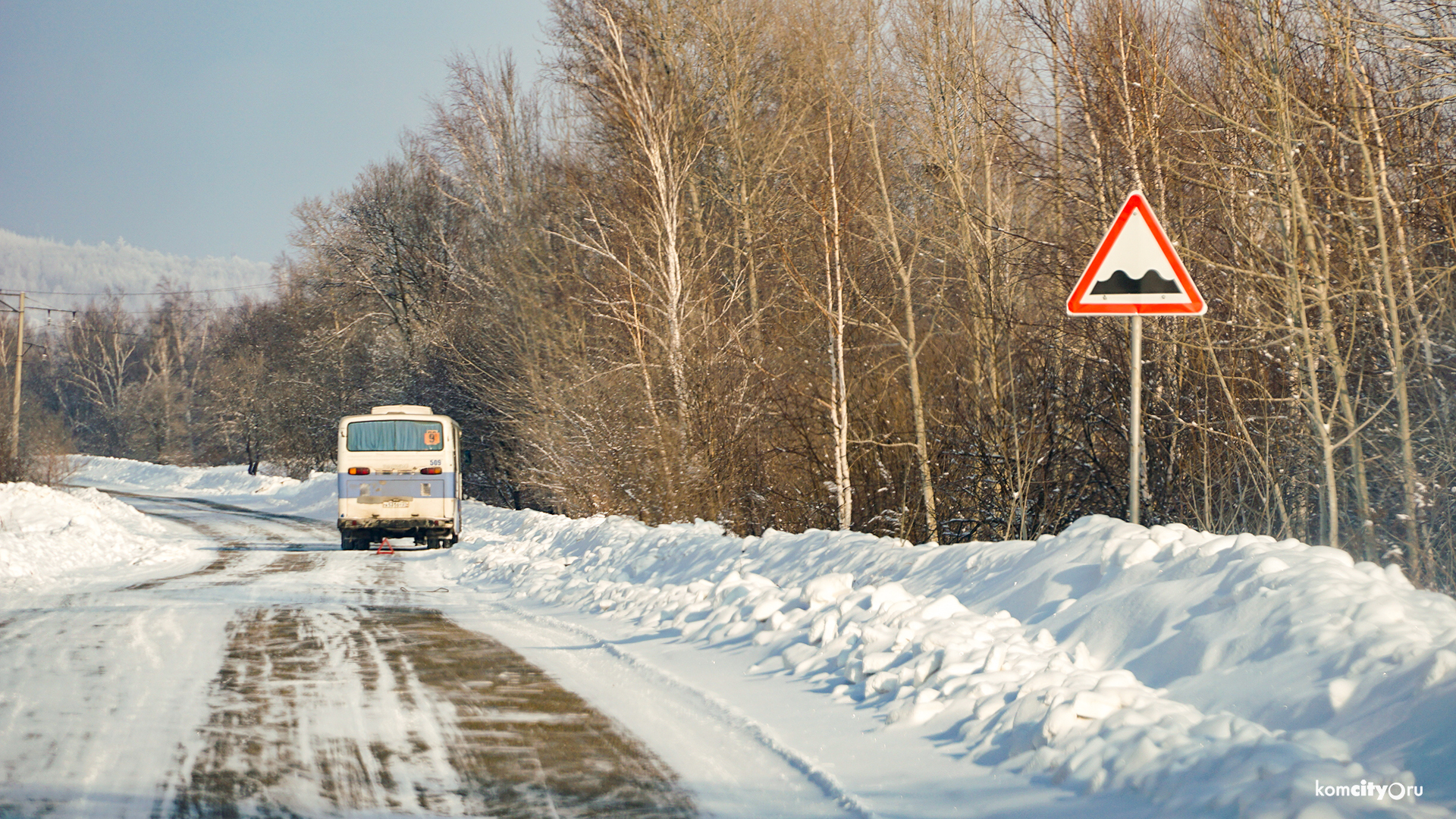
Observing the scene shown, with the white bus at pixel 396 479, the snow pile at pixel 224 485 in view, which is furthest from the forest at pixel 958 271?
the snow pile at pixel 224 485

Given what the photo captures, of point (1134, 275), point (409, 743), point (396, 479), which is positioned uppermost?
point (1134, 275)

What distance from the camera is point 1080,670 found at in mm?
5730

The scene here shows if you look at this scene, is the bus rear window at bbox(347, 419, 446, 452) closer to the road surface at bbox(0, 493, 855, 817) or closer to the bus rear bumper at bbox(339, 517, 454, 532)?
the bus rear bumper at bbox(339, 517, 454, 532)

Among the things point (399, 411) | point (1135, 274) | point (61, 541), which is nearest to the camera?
point (1135, 274)

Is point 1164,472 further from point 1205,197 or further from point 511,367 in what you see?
point 511,367

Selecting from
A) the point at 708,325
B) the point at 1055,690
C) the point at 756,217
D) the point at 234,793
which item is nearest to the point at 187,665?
the point at 234,793

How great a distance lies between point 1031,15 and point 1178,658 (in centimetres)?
1150

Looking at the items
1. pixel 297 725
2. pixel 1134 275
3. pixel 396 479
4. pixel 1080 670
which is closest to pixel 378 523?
pixel 396 479

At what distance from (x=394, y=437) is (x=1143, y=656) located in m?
18.9

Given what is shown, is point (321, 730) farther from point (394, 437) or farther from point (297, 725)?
point (394, 437)

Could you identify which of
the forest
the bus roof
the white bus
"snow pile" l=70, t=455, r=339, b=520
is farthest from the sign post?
"snow pile" l=70, t=455, r=339, b=520

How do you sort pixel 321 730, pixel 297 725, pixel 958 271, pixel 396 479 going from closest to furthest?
1. pixel 321 730
2. pixel 297 725
3. pixel 958 271
4. pixel 396 479

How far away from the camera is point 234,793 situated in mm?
4766

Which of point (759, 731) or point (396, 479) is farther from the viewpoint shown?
point (396, 479)
